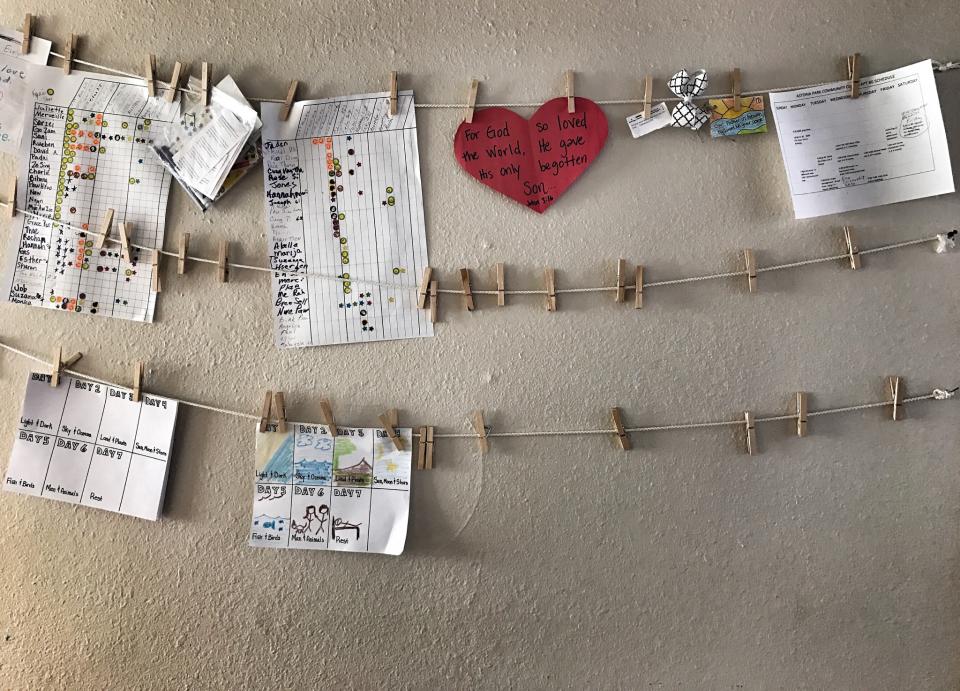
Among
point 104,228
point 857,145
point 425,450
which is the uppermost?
point 857,145

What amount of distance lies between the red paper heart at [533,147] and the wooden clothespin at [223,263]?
403 millimetres

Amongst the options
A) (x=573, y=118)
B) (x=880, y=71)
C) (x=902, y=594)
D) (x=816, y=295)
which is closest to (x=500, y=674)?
(x=902, y=594)

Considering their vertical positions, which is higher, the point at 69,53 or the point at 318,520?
the point at 69,53

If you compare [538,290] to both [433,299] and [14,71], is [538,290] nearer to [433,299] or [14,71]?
[433,299]

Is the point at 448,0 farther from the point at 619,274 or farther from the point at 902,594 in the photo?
the point at 902,594

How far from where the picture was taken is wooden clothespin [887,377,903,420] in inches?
45.1

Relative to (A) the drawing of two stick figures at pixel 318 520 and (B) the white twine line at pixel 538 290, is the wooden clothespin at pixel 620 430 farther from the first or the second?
(A) the drawing of two stick figures at pixel 318 520

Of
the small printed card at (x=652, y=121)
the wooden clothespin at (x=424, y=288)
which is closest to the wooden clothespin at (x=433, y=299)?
the wooden clothespin at (x=424, y=288)

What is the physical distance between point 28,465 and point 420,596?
0.69 meters

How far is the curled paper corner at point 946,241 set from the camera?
1136 millimetres

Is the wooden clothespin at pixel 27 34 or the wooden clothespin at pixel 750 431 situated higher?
the wooden clothespin at pixel 27 34

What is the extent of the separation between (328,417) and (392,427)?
0.10 metres

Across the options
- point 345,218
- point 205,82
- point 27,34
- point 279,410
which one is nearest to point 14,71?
point 27,34

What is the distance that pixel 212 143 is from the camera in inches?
44.7
